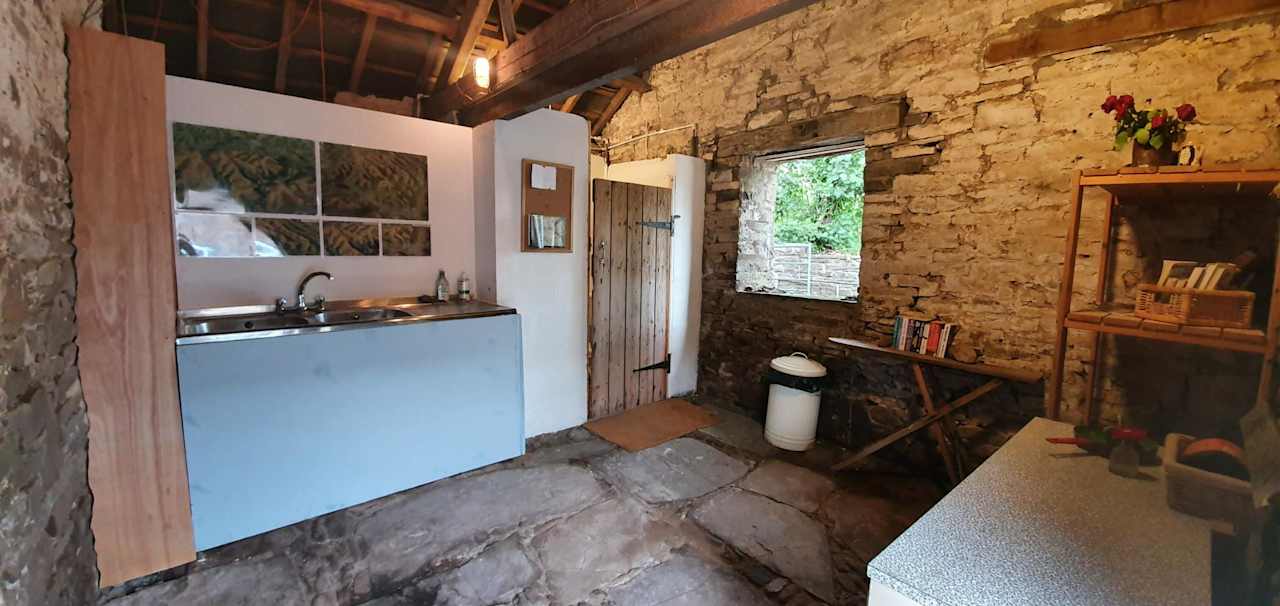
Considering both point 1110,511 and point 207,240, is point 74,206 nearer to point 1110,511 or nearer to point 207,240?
point 207,240

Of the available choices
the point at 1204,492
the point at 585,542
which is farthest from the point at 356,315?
the point at 1204,492

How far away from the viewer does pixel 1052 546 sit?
2.98 ft

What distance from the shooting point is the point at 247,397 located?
6.58 ft

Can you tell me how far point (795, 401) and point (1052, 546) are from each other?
2152mm


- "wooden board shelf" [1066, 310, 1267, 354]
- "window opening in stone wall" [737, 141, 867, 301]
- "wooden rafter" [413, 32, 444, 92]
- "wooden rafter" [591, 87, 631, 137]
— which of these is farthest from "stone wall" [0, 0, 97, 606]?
"wooden rafter" [591, 87, 631, 137]

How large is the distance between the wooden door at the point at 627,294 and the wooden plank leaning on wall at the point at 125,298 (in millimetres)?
2137

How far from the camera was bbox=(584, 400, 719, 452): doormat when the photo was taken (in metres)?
3.21

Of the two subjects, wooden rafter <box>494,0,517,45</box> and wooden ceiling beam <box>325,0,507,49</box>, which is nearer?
wooden rafter <box>494,0,517,45</box>

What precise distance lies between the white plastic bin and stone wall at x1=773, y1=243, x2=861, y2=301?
546 mm

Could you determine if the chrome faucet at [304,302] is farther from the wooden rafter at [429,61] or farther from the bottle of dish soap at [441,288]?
the wooden rafter at [429,61]

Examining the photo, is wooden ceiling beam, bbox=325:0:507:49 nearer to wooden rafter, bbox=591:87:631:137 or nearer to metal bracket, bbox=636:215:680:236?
metal bracket, bbox=636:215:680:236

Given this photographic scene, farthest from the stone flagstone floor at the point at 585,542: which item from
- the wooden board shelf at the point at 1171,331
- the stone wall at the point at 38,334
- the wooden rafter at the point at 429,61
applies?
the wooden rafter at the point at 429,61

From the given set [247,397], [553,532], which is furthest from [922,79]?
[247,397]

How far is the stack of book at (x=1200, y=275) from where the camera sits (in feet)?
5.34
